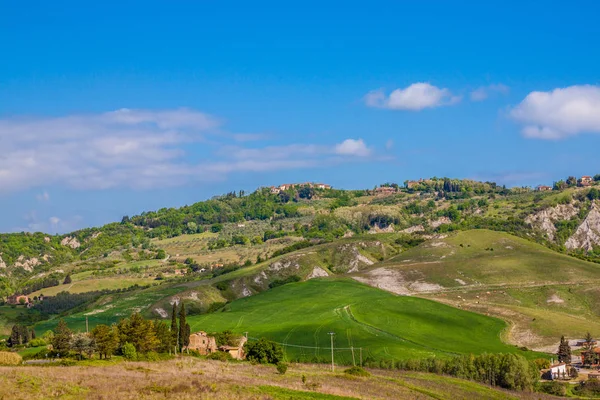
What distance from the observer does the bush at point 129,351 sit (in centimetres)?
8075

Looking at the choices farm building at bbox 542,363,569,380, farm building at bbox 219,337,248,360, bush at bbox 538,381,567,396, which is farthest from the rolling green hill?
farm building at bbox 219,337,248,360

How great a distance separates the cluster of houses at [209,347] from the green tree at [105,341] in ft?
75.4

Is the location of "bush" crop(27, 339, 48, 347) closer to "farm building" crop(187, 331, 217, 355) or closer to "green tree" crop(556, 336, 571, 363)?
"farm building" crop(187, 331, 217, 355)

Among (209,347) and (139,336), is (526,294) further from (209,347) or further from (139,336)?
(139,336)

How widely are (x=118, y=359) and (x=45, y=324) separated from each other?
10363 centimetres

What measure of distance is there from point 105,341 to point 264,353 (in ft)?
69.2

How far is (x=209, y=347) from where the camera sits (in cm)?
10806

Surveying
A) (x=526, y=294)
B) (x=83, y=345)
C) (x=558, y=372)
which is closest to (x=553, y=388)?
(x=558, y=372)

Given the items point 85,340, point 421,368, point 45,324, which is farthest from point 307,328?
point 45,324

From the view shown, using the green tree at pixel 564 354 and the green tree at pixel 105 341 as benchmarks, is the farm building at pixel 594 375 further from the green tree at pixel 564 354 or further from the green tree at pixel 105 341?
the green tree at pixel 105 341

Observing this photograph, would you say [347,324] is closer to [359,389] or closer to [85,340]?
[85,340]

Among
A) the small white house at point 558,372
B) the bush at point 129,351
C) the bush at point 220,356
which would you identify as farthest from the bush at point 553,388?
the bush at point 129,351

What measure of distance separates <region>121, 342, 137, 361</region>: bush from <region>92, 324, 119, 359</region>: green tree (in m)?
1.26

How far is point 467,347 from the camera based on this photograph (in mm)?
127250
